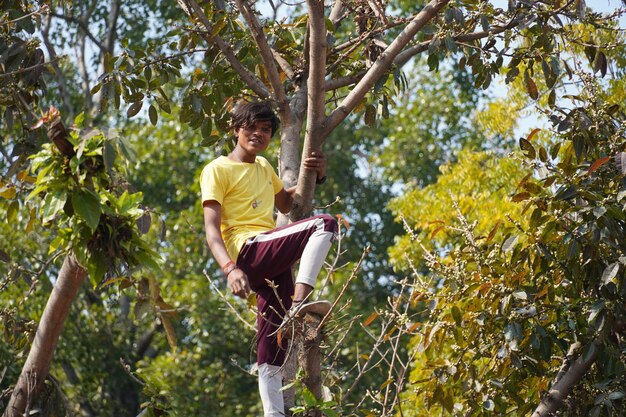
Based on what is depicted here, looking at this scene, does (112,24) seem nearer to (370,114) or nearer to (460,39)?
(370,114)

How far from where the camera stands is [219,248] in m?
3.94

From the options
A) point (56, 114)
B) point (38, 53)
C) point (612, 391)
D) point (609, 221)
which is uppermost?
point (38, 53)

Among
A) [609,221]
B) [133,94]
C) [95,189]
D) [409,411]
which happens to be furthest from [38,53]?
[409,411]

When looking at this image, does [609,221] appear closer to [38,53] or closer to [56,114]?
[56,114]

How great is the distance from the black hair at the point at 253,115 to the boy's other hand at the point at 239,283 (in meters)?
0.70

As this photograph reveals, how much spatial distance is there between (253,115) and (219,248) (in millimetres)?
620

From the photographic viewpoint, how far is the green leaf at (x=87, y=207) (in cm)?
312

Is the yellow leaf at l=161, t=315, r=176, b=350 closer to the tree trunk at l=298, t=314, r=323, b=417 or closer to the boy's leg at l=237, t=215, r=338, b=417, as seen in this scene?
the boy's leg at l=237, t=215, r=338, b=417

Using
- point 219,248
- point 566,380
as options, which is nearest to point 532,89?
point 566,380

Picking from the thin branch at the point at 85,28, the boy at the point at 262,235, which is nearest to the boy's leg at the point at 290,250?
the boy at the point at 262,235

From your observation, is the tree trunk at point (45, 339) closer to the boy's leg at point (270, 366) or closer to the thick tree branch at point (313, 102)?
the boy's leg at point (270, 366)

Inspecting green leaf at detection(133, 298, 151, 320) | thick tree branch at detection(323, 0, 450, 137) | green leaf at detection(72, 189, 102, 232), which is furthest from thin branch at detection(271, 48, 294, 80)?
green leaf at detection(72, 189, 102, 232)

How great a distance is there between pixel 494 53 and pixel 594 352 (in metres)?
1.37

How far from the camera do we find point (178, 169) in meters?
14.5
